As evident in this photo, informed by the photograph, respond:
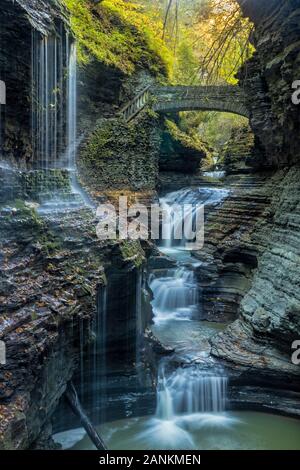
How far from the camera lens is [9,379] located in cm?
445

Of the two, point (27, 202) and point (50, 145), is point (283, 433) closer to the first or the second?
point (27, 202)

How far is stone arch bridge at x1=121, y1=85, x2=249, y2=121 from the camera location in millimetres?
18212

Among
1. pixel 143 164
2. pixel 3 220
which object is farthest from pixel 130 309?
pixel 143 164

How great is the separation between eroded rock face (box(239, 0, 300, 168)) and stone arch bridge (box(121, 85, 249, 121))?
4.41 meters

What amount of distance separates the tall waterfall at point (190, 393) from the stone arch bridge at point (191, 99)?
12809 millimetres

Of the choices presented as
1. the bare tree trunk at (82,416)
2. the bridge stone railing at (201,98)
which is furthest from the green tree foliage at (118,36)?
the bare tree trunk at (82,416)

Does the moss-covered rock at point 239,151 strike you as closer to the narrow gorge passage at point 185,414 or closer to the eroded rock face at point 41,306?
the narrow gorge passage at point 185,414

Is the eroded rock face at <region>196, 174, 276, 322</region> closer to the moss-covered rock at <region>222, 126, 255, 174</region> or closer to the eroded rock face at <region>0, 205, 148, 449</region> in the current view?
the moss-covered rock at <region>222, 126, 255, 174</region>

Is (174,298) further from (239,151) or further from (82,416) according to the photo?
(239,151)

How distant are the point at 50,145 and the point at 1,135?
225cm

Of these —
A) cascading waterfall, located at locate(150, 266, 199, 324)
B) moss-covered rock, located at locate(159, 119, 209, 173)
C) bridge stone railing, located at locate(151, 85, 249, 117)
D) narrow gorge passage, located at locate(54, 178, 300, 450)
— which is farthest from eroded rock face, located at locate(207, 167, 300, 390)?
moss-covered rock, located at locate(159, 119, 209, 173)

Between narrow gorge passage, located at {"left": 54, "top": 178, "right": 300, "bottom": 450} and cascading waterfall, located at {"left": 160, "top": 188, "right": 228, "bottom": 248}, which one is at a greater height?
cascading waterfall, located at {"left": 160, "top": 188, "right": 228, "bottom": 248}

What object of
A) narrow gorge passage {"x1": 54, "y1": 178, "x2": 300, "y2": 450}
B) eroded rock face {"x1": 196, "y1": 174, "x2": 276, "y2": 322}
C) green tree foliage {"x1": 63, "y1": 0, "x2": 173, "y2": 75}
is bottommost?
narrow gorge passage {"x1": 54, "y1": 178, "x2": 300, "y2": 450}

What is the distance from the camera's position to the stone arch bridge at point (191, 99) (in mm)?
18212
